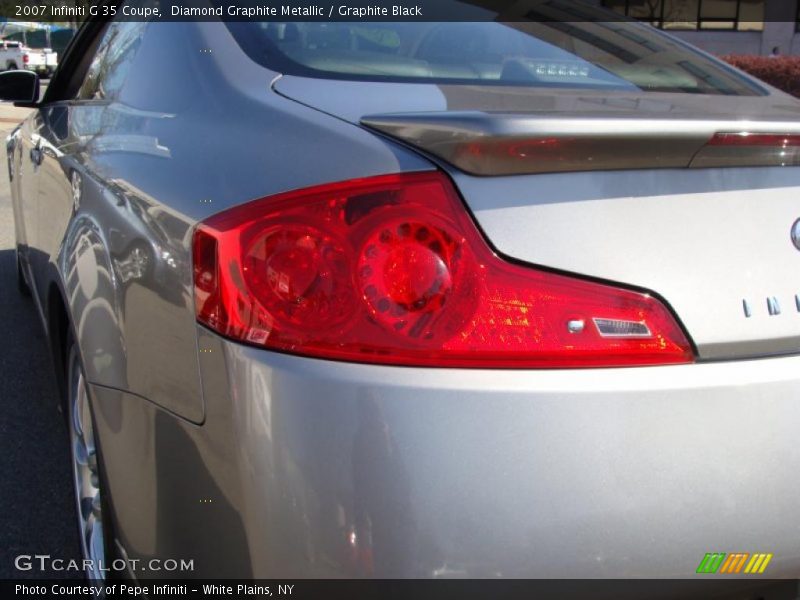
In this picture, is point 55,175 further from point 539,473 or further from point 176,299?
point 539,473

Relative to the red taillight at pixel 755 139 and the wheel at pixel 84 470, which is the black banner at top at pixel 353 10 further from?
the red taillight at pixel 755 139

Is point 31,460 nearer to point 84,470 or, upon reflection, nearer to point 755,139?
point 84,470

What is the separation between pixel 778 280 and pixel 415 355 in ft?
2.08

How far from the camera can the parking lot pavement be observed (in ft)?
9.08

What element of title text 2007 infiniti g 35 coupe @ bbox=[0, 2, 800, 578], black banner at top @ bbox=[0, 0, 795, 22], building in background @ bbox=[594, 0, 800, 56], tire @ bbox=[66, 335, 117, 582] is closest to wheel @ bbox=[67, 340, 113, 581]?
tire @ bbox=[66, 335, 117, 582]

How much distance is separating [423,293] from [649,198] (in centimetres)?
40

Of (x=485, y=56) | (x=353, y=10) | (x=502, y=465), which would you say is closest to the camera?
(x=502, y=465)

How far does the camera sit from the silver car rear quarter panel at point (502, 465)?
4.27 ft

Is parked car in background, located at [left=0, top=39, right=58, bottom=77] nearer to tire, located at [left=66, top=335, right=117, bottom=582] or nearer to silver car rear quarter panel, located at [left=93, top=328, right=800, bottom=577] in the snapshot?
tire, located at [left=66, top=335, right=117, bottom=582]

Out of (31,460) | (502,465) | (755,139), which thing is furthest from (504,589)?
(31,460)

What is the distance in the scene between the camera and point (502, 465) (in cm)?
130

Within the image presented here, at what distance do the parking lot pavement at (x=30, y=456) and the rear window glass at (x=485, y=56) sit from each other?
167 cm

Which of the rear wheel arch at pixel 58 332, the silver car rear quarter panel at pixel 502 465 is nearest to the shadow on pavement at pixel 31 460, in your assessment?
the rear wheel arch at pixel 58 332

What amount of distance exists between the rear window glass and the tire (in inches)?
36.6
